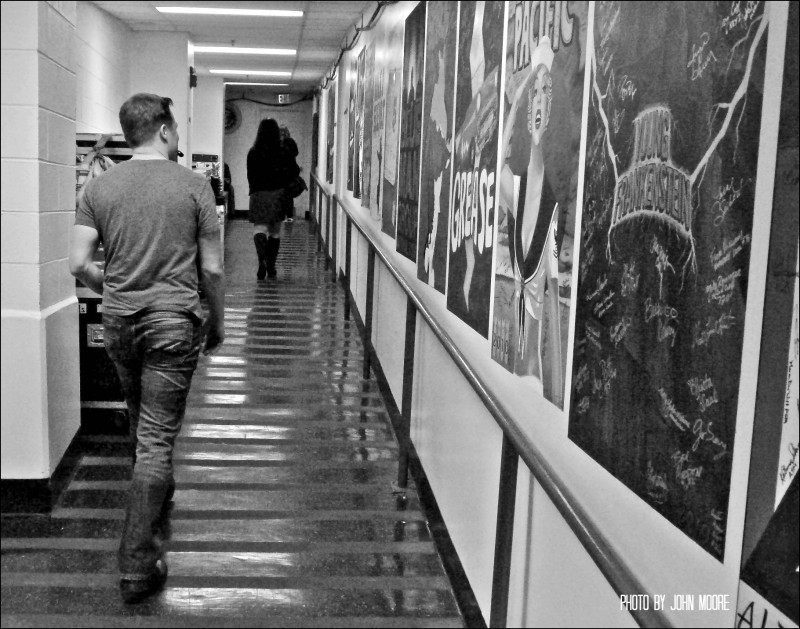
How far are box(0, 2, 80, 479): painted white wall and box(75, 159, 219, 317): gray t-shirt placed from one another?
0.19 m

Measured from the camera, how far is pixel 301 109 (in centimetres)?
1980

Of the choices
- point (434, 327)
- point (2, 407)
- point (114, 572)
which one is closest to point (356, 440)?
point (434, 327)

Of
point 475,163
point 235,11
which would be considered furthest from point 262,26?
point 475,163

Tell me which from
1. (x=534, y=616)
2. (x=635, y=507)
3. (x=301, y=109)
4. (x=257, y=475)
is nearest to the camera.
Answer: (x=635, y=507)

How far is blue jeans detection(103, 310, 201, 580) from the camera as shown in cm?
249

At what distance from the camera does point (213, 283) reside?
103 inches

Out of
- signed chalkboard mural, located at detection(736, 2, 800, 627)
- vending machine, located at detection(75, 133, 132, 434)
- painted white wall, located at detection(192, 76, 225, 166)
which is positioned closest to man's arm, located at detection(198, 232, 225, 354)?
vending machine, located at detection(75, 133, 132, 434)

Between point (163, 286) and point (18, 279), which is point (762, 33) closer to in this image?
point (18, 279)

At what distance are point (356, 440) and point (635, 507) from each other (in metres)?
2.88

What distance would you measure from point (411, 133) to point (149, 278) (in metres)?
1.86

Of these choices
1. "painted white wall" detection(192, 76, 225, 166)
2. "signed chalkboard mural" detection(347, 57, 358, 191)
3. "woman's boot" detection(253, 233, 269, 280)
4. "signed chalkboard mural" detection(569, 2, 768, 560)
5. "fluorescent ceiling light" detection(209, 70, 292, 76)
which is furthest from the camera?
"painted white wall" detection(192, 76, 225, 166)

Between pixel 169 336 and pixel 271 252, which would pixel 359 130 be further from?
pixel 169 336
